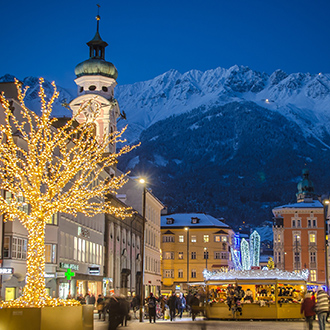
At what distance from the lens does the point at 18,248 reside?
42.8m

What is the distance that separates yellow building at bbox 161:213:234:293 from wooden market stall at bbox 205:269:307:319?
251 ft

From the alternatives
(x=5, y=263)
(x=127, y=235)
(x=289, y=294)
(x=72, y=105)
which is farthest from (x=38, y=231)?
(x=72, y=105)

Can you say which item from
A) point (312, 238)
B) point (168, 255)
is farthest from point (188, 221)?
point (312, 238)

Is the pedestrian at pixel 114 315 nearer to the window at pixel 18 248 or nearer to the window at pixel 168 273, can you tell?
the window at pixel 18 248

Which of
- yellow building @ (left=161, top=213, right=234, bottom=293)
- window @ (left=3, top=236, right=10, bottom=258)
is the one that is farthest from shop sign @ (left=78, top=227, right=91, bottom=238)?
yellow building @ (left=161, top=213, right=234, bottom=293)

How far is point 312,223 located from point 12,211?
108 metres

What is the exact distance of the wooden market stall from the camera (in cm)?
4031

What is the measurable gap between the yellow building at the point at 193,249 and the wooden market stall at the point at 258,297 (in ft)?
251

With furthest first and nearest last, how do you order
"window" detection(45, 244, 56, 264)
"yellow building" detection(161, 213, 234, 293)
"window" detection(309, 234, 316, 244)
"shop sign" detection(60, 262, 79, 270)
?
1. "window" detection(309, 234, 316, 244)
2. "yellow building" detection(161, 213, 234, 293)
3. "shop sign" detection(60, 262, 79, 270)
4. "window" detection(45, 244, 56, 264)

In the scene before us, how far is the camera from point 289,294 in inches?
1655

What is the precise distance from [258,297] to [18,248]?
1558 centimetres

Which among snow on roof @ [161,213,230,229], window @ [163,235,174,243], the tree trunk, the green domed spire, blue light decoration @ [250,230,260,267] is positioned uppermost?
the green domed spire

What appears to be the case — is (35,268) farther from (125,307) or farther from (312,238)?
Answer: (312,238)

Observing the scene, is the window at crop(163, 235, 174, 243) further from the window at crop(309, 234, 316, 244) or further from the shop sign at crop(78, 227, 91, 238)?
the shop sign at crop(78, 227, 91, 238)
